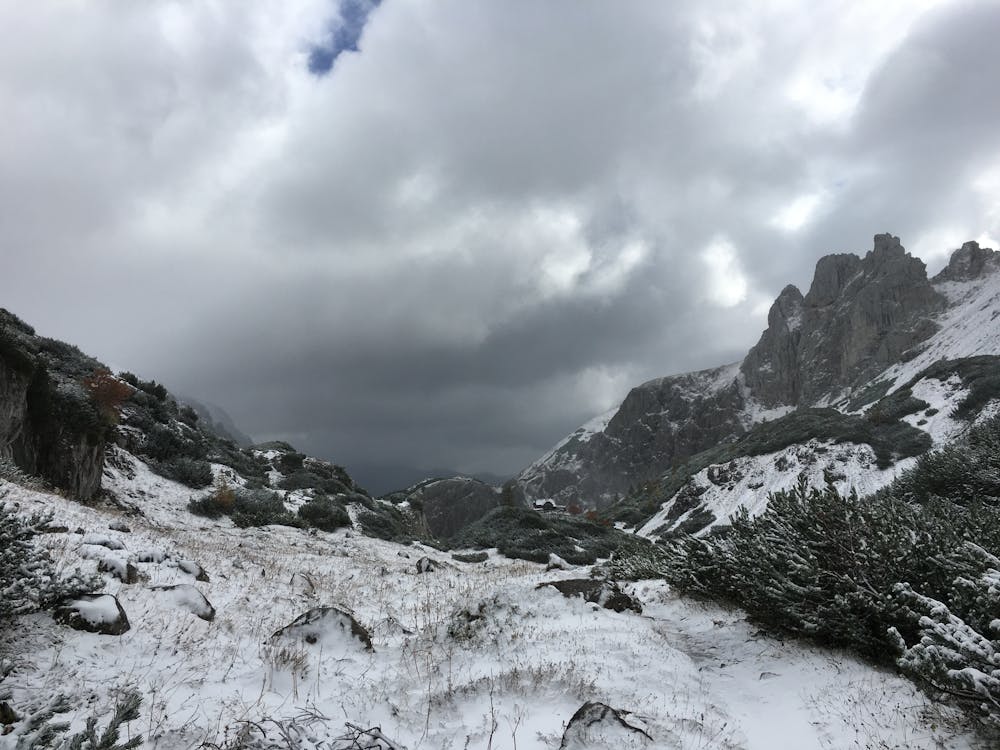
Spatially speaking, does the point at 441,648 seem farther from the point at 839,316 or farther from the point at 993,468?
the point at 839,316

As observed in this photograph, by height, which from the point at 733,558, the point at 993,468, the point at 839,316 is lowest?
the point at 733,558

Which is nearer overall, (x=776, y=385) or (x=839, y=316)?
(x=839, y=316)

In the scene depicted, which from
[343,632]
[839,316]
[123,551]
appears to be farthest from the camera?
[839,316]

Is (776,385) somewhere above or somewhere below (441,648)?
above

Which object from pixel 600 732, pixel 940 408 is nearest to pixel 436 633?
pixel 600 732

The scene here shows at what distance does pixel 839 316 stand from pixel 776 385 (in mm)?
24698

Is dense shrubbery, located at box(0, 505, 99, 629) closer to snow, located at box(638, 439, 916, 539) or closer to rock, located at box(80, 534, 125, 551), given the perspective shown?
rock, located at box(80, 534, 125, 551)

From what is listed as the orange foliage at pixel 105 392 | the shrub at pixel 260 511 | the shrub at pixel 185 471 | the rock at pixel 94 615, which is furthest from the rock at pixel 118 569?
the shrub at pixel 185 471

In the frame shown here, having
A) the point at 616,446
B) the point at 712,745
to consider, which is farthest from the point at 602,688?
the point at 616,446

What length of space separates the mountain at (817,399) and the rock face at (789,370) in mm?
371

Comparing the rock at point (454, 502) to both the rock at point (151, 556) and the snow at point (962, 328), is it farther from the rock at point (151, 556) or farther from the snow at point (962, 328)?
the rock at point (151, 556)

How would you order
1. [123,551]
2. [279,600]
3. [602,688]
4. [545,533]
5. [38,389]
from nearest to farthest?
[602,688] → [123,551] → [279,600] → [38,389] → [545,533]

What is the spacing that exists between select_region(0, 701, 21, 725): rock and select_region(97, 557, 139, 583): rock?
3.65 m

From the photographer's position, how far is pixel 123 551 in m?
7.86
